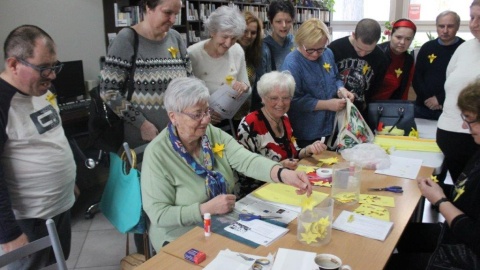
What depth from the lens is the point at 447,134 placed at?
2.50 metres

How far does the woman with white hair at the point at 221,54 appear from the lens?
2631 millimetres

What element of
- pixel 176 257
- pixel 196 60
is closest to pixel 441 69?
pixel 196 60

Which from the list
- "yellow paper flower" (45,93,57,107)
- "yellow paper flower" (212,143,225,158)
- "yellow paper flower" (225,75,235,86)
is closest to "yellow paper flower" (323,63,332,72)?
"yellow paper flower" (225,75,235,86)

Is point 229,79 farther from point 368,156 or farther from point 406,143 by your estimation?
point 406,143

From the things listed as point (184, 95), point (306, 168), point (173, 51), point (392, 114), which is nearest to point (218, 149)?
point (184, 95)

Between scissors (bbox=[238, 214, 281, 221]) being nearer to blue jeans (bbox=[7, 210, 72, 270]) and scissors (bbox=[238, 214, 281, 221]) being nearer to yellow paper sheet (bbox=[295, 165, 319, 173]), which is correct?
yellow paper sheet (bbox=[295, 165, 319, 173])

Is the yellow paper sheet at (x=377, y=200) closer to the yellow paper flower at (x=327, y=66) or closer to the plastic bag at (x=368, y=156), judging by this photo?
the plastic bag at (x=368, y=156)

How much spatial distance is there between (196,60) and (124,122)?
689mm

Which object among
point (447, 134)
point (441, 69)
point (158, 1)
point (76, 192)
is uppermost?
point (158, 1)

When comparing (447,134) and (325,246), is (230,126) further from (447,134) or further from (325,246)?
(325,246)

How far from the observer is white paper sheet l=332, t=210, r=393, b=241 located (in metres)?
1.62

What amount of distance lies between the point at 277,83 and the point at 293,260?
4.24ft

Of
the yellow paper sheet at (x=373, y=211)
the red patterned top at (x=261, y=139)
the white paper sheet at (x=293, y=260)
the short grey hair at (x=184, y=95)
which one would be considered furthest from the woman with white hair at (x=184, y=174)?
the red patterned top at (x=261, y=139)

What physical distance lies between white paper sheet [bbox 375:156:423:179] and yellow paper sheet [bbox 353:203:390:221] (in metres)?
0.51
